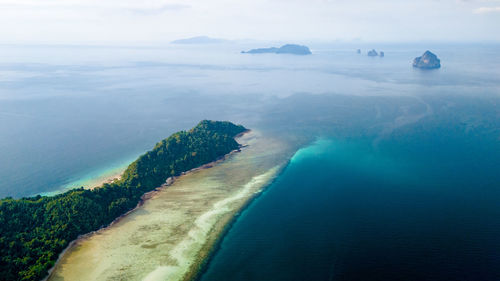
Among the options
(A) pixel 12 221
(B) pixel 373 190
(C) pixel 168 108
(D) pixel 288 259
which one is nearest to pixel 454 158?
(B) pixel 373 190

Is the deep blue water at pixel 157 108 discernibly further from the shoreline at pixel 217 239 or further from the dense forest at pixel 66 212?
the shoreline at pixel 217 239

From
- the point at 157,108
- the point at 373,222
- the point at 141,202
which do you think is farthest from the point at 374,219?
the point at 157,108

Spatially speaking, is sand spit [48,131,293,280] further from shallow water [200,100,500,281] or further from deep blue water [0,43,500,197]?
deep blue water [0,43,500,197]

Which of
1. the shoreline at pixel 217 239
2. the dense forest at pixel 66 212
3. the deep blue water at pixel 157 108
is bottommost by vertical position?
the shoreline at pixel 217 239

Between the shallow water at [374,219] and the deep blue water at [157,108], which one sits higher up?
the deep blue water at [157,108]

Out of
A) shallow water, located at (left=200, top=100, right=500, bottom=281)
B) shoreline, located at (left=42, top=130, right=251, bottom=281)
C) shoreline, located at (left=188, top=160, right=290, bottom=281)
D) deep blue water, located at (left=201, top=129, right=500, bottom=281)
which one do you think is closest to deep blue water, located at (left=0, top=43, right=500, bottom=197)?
shoreline, located at (left=42, top=130, right=251, bottom=281)

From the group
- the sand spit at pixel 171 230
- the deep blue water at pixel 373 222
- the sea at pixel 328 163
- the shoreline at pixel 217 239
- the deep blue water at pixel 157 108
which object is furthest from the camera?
the deep blue water at pixel 157 108

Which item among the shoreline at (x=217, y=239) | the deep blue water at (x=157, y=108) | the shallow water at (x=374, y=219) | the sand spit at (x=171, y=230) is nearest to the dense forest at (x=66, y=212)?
the sand spit at (x=171, y=230)
